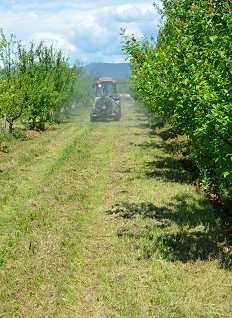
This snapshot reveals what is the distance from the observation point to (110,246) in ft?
25.6

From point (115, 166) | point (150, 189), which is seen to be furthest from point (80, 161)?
point (150, 189)

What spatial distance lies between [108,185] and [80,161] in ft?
12.7

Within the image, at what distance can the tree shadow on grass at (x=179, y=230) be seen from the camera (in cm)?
739

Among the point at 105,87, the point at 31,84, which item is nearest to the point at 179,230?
the point at 31,84

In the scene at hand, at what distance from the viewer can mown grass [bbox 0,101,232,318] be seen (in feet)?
18.8

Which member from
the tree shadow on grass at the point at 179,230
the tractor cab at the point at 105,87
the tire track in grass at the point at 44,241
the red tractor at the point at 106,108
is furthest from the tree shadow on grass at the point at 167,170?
the tractor cab at the point at 105,87

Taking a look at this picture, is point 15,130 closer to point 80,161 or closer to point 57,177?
point 80,161

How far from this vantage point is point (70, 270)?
22.0ft

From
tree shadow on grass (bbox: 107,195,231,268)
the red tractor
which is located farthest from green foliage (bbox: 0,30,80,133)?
tree shadow on grass (bbox: 107,195,231,268)

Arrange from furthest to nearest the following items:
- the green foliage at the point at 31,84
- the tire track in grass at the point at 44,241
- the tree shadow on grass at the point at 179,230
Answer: the green foliage at the point at 31,84
the tree shadow on grass at the point at 179,230
the tire track in grass at the point at 44,241

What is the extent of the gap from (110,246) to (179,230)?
5.33ft

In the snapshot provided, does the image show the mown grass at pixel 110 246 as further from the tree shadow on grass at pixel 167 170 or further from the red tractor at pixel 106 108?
the red tractor at pixel 106 108

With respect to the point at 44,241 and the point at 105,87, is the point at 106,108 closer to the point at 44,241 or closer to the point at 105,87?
the point at 105,87

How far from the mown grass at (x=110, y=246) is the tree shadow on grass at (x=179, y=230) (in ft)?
0.07
